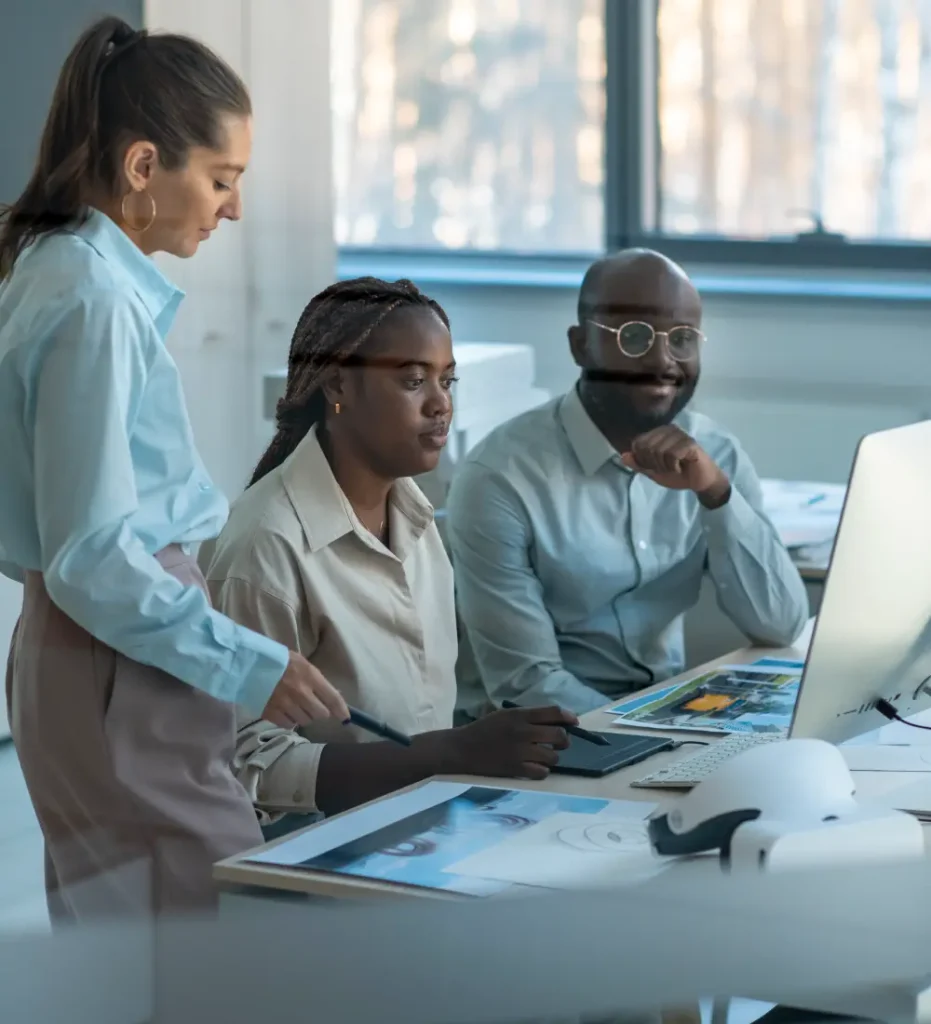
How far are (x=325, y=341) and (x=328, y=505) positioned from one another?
0.60ft

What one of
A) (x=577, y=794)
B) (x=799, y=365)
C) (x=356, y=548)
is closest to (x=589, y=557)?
(x=356, y=548)

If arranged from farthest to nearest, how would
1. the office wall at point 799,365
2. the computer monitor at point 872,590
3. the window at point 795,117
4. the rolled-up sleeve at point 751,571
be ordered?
the window at point 795,117 < the office wall at point 799,365 < the rolled-up sleeve at point 751,571 < the computer monitor at point 872,590

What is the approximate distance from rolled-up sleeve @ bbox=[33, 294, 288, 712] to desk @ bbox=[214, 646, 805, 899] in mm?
168

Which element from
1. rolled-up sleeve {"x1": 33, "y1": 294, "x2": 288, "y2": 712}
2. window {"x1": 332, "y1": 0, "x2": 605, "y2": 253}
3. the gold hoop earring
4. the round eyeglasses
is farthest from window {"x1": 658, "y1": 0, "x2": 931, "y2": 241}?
rolled-up sleeve {"x1": 33, "y1": 294, "x2": 288, "y2": 712}

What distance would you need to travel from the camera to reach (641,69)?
3.12 m

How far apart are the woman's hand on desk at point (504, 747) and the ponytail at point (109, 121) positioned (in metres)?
0.50

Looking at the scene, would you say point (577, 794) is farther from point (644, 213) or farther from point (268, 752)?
point (644, 213)

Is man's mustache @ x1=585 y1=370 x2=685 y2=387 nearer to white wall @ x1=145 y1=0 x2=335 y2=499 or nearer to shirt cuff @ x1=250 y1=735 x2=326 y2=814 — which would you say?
white wall @ x1=145 y1=0 x2=335 y2=499

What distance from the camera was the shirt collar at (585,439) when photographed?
197 centimetres

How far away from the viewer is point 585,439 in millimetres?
1986

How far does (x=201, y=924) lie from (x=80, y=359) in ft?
1.28

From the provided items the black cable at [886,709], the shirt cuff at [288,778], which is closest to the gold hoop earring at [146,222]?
the shirt cuff at [288,778]

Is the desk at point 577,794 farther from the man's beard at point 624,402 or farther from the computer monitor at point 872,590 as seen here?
the man's beard at point 624,402

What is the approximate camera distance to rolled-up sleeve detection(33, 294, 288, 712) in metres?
1.04
